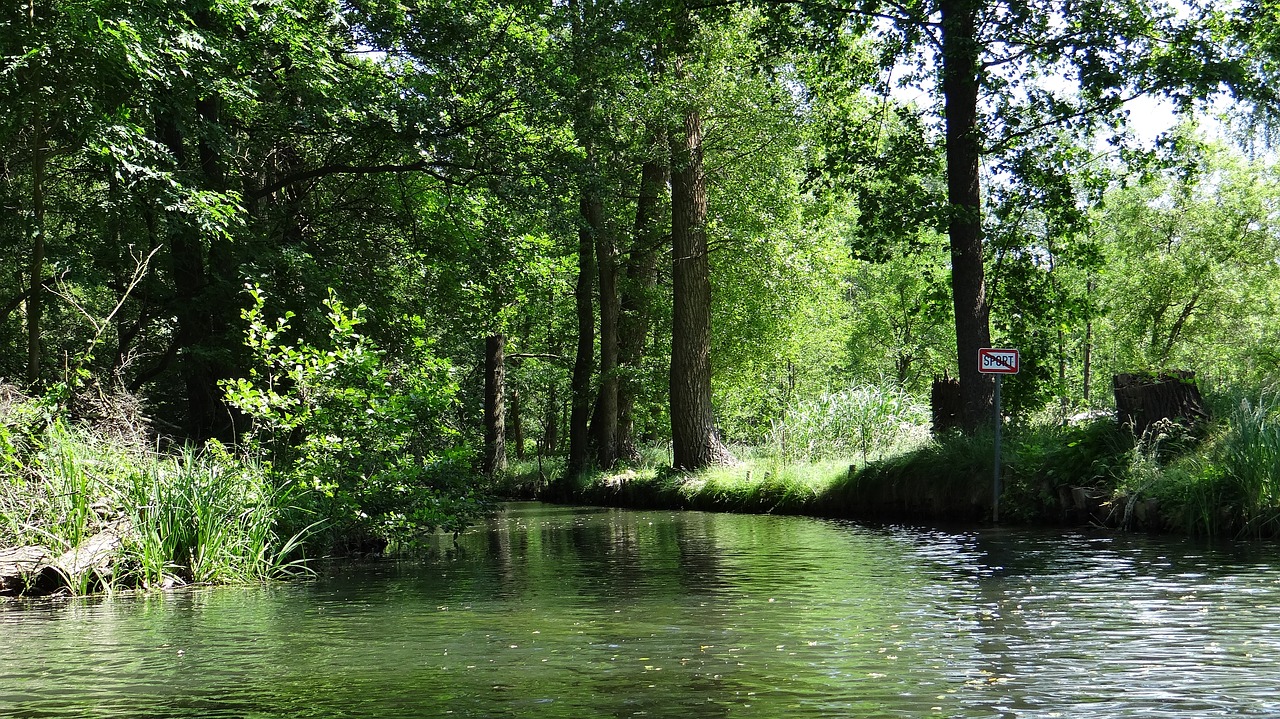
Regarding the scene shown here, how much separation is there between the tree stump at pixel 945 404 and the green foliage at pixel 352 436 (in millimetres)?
8184

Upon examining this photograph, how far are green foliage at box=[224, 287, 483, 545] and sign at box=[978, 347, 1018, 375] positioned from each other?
22.2 ft

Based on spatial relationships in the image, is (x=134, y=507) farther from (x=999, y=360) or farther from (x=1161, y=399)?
(x=1161, y=399)

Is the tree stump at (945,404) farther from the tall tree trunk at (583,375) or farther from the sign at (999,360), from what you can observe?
the tall tree trunk at (583,375)

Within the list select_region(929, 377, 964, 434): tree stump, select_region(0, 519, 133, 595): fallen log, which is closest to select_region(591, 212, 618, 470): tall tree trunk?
select_region(929, 377, 964, 434): tree stump

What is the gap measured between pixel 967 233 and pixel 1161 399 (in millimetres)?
4748

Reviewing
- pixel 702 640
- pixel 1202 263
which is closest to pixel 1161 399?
pixel 702 640

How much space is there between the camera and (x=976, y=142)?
16781 millimetres

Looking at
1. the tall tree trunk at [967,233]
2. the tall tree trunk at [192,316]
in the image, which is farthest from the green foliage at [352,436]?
the tall tree trunk at [967,233]

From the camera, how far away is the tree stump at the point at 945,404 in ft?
59.0

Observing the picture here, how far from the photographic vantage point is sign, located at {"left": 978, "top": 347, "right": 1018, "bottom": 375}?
14.9m

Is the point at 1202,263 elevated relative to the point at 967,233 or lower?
elevated

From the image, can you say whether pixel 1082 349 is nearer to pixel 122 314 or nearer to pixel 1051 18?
pixel 1051 18

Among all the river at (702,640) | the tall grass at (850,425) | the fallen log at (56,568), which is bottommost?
the river at (702,640)

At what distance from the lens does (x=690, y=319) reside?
932 inches
